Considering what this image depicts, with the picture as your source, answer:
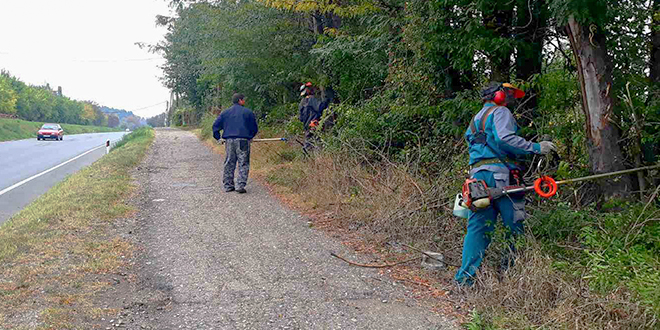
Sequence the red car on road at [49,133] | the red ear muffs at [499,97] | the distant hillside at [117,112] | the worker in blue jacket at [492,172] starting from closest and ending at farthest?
the worker in blue jacket at [492,172], the red ear muffs at [499,97], the red car on road at [49,133], the distant hillside at [117,112]

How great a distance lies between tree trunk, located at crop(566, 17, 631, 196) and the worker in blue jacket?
0.98m

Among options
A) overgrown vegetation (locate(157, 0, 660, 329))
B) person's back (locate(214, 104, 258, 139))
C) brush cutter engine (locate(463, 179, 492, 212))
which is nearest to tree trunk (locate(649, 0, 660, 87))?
overgrown vegetation (locate(157, 0, 660, 329))

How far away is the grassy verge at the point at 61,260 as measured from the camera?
4.61 metres

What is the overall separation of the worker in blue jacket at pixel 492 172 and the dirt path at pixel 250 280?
2.41 ft

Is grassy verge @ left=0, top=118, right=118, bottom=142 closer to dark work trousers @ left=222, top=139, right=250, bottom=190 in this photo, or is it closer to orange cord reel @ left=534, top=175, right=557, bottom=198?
dark work trousers @ left=222, top=139, right=250, bottom=190

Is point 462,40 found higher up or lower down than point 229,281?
higher up

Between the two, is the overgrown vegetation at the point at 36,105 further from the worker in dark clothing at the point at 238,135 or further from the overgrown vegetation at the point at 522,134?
the overgrown vegetation at the point at 522,134

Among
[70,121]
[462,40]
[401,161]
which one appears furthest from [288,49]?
[70,121]

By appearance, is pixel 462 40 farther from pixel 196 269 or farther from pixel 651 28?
pixel 196 269

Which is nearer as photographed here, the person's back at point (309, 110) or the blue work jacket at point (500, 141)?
the blue work jacket at point (500, 141)

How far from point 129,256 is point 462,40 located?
4.77m

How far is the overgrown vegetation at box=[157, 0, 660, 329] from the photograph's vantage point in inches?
169

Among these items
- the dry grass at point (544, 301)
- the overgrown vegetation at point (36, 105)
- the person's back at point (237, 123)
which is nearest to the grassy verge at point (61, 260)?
the person's back at point (237, 123)

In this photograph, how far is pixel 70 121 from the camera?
9850 centimetres
